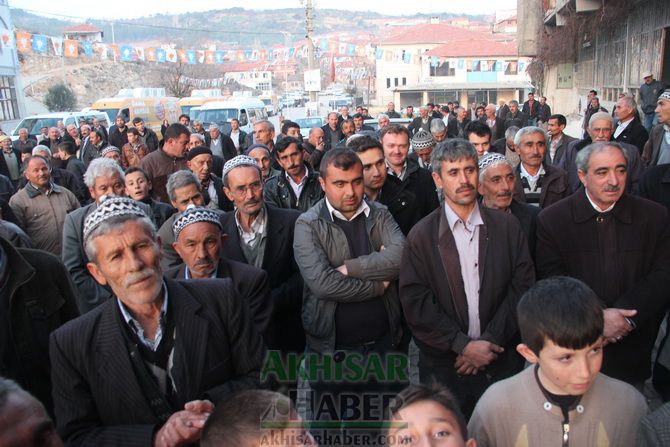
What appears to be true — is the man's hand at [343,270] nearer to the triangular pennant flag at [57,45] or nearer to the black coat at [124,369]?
the black coat at [124,369]

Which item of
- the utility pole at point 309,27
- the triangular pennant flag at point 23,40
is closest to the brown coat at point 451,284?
the triangular pennant flag at point 23,40

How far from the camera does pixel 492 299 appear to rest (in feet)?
9.75

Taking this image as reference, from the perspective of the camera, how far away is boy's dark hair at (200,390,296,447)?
1655 millimetres

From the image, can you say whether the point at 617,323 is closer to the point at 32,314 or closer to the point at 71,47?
the point at 32,314

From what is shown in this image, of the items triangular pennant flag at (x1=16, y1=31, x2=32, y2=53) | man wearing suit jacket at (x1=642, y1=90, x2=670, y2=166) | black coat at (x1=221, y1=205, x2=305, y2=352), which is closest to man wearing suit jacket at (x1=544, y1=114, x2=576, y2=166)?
man wearing suit jacket at (x1=642, y1=90, x2=670, y2=166)

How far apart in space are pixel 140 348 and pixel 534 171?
3.99 m

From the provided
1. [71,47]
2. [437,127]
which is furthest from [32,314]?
[71,47]

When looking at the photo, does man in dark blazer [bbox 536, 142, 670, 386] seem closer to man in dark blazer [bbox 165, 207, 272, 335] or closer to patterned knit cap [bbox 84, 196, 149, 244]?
man in dark blazer [bbox 165, 207, 272, 335]

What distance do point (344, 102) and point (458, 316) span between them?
42.1 m

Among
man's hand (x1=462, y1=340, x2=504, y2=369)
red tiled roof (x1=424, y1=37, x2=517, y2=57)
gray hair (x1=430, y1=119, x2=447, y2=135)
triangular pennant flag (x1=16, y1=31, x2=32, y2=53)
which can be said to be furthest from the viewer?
red tiled roof (x1=424, y1=37, x2=517, y2=57)

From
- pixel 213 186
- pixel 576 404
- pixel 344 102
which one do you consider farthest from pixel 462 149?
pixel 344 102

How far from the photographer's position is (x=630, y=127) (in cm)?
712

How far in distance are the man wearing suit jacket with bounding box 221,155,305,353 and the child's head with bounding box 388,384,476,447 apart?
179cm

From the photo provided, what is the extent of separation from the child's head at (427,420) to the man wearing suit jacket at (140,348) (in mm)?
630
